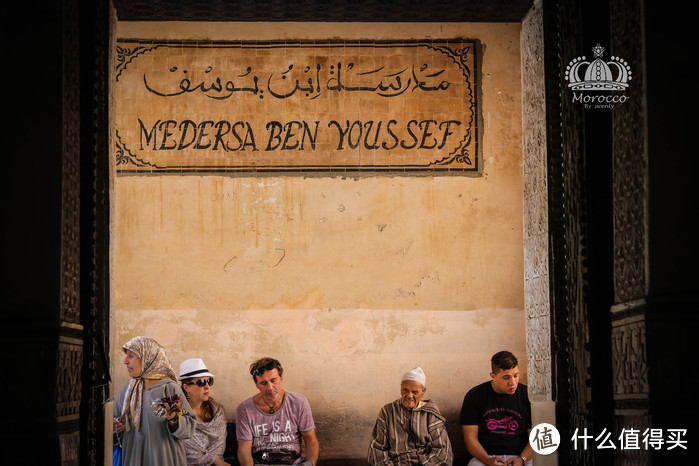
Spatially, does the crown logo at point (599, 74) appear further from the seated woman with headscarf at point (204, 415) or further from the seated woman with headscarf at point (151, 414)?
the seated woman with headscarf at point (204, 415)

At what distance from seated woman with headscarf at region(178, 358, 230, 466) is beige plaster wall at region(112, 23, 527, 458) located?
1.37 feet

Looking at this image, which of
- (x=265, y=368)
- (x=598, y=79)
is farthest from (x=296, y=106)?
(x=598, y=79)

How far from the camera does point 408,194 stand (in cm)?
631

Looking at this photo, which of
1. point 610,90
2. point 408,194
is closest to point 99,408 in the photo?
point 610,90

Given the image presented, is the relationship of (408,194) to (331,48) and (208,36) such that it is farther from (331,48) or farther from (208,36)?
(208,36)

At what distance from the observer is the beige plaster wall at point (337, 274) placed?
6.16 metres

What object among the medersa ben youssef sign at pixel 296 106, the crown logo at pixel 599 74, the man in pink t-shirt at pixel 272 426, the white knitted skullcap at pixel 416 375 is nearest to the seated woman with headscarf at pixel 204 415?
the man in pink t-shirt at pixel 272 426

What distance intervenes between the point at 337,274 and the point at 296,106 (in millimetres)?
1177

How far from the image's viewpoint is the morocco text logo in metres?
3.31

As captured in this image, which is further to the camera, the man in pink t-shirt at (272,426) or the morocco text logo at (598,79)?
the man in pink t-shirt at (272,426)

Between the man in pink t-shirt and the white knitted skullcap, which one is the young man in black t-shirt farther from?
the man in pink t-shirt

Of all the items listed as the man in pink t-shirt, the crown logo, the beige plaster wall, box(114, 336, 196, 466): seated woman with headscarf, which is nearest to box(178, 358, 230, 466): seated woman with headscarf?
the man in pink t-shirt

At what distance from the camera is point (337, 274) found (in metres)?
6.26

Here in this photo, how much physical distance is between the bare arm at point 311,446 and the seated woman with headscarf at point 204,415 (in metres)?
0.48
